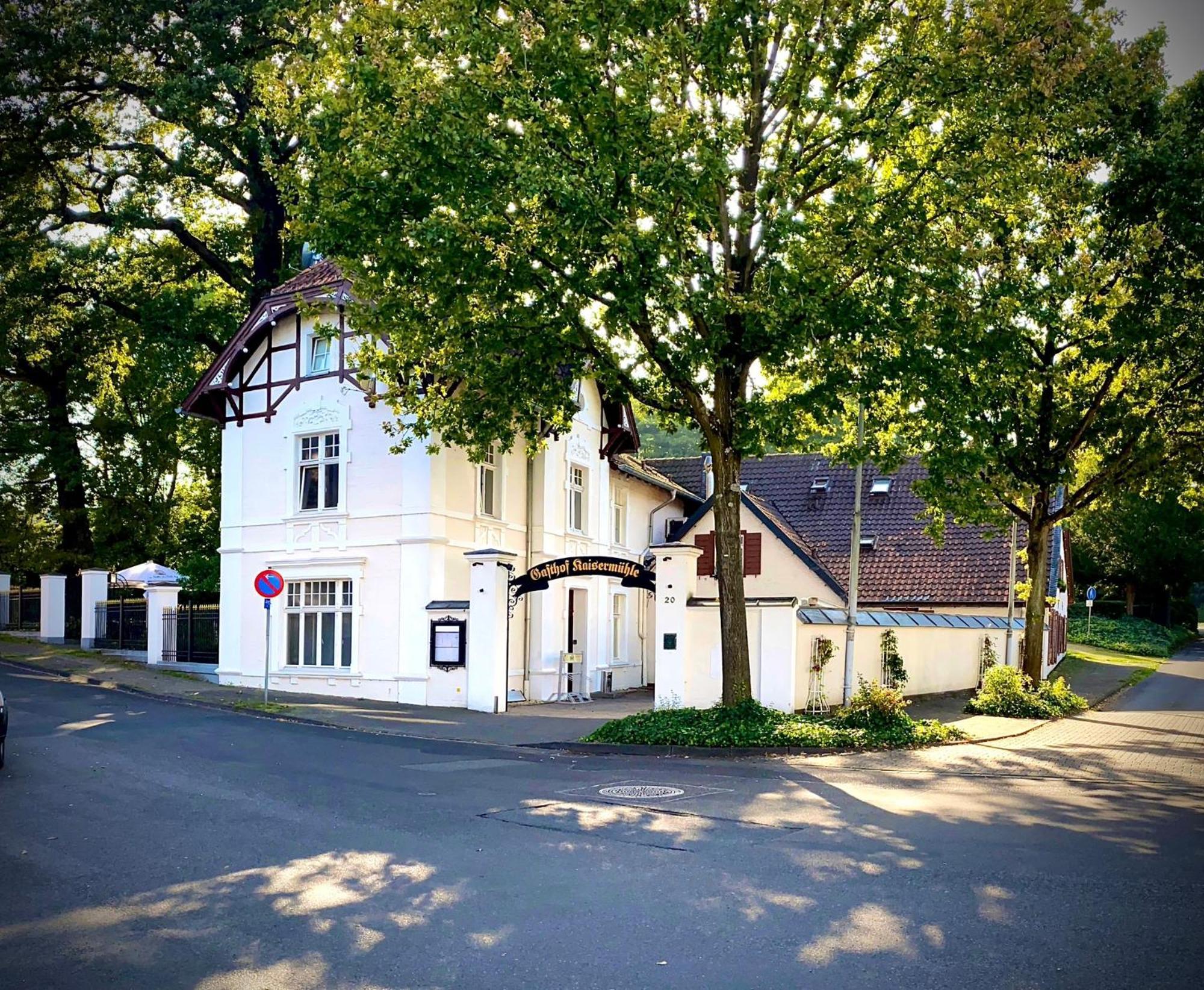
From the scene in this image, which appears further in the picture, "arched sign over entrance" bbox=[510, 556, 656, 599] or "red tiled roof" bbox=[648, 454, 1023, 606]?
"red tiled roof" bbox=[648, 454, 1023, 606]

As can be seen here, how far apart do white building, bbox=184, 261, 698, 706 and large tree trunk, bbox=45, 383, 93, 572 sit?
1341 cm

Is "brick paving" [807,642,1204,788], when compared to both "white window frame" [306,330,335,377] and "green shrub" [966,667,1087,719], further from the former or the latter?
"white window frame" [306,330,335,377]

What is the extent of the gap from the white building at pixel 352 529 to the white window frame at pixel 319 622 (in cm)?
3

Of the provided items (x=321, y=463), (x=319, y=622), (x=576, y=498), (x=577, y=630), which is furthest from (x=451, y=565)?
(x=576, y=498)

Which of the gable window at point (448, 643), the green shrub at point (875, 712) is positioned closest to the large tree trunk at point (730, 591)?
the green shrub at point (875, 712)

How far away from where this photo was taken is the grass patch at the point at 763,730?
56.5 ft

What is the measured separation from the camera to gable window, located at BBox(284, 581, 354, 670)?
25750 millimetres

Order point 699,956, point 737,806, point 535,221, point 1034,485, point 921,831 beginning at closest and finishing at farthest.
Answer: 1. point 699,956
2. point 921,831
3. point 737,806
4. point 535,221
5. point 1034,485

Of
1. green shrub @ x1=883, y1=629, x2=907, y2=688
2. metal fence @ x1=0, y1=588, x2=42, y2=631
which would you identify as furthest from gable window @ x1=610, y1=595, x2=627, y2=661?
metal fence @ x1=0, y1=588, x2=42, y2=631

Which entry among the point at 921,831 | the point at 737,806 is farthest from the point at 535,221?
the point at 921,831

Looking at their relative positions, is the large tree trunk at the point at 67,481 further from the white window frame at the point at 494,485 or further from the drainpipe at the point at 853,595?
the drainpipe at the point at 853,595

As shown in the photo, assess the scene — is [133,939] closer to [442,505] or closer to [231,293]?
[442,505]

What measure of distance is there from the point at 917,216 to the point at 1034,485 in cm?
951

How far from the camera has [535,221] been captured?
15812 millimetres
